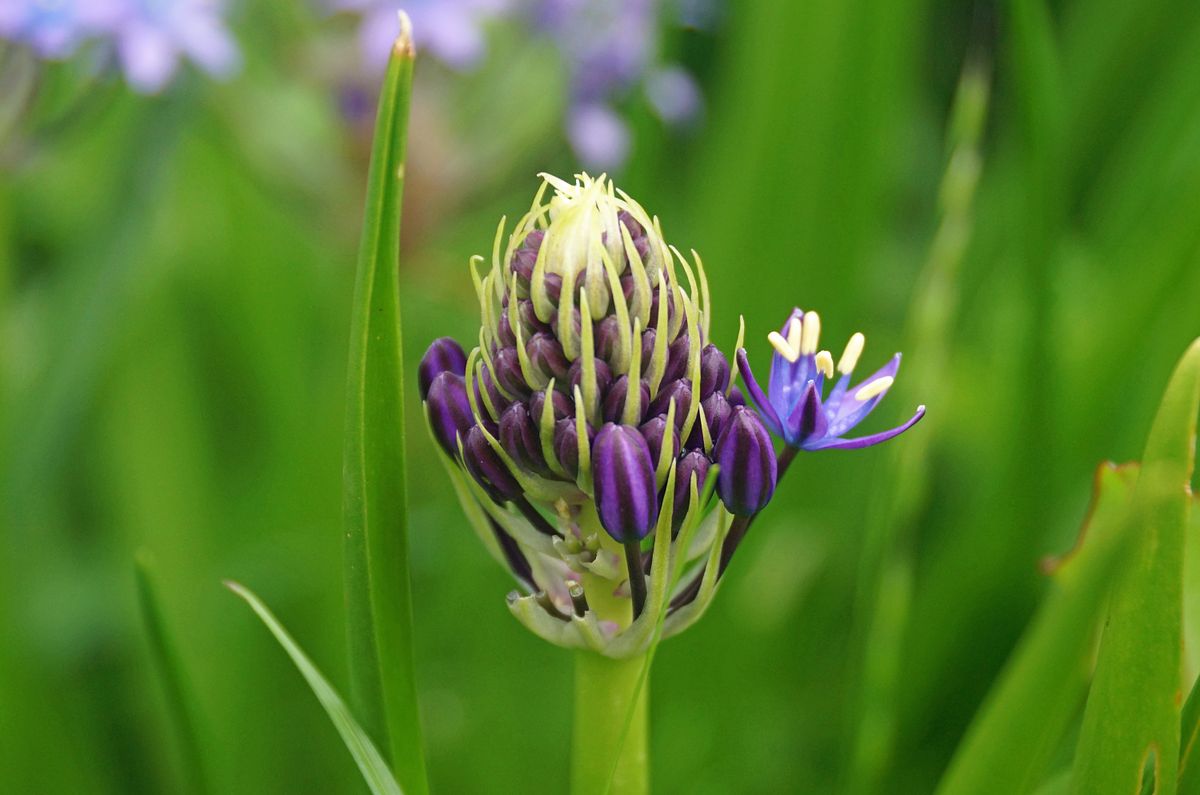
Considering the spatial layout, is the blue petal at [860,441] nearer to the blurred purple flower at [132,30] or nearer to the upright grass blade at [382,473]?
the upright grass blade at [382,473]

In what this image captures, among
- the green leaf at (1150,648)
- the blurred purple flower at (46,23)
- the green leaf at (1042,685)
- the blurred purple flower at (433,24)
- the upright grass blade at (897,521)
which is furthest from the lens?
→ the blurred purple flower at (433,24)

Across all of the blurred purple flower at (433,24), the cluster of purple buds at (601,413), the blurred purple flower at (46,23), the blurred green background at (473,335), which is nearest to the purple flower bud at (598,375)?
the cluster of purple buds at (601,413)

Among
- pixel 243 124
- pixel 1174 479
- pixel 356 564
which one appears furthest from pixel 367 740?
pixel 243 124

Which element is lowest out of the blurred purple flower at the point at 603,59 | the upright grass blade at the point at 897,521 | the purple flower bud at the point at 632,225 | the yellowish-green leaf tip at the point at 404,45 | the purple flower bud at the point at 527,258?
the upright grass blade at the point at 897,521

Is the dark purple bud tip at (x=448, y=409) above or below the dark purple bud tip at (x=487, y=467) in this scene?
above

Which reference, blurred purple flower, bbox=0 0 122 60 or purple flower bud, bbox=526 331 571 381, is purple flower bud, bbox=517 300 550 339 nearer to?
purple flower bud, bbox=526 331 571 381

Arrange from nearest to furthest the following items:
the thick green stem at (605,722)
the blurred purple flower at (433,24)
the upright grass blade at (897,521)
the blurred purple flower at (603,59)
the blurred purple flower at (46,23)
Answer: the thick green stem at (605,722) < the upright grass blade at (897,521) < the blurred purple flower at (46,23) < the blurred purple flower at (433,24) < the blurred purple flower at (603,59)

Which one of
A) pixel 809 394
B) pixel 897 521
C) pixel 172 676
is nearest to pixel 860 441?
pixel 809 394

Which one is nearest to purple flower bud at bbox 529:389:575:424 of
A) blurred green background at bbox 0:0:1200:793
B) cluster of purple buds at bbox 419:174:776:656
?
cluster of purple buds at bbox 419:174:776:656
